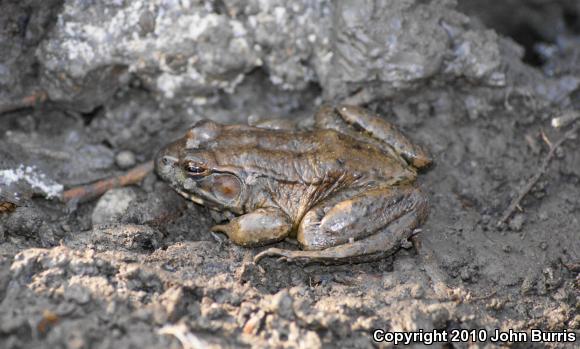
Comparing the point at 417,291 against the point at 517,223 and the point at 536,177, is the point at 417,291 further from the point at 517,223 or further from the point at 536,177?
the point at 536,177

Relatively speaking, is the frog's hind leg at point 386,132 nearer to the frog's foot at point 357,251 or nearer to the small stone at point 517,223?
the frog's foot at point 357,251

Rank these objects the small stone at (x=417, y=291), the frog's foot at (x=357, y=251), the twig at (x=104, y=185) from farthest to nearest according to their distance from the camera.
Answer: the twig at (x=104, y=185) < the frog's foot at (x=357, y=251) < the small stone at (x=417, y=291)

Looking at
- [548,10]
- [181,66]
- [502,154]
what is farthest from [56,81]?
[548,10]

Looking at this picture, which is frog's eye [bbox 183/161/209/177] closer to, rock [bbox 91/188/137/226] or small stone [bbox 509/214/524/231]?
rock [bbox 91/188/137/226]

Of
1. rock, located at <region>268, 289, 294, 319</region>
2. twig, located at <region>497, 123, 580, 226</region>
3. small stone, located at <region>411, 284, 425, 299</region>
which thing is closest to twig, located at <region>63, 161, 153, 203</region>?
rock, located at <region>268, 289, 294, 319</region>

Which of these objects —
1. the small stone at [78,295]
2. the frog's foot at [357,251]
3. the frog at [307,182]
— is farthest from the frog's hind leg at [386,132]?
the small stone at [78,295]

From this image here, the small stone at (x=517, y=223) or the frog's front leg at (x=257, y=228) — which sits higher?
the frog's front leg at (x=257, y=228)

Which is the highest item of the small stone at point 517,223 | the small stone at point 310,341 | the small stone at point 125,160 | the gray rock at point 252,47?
the gray rock at point 252,47
